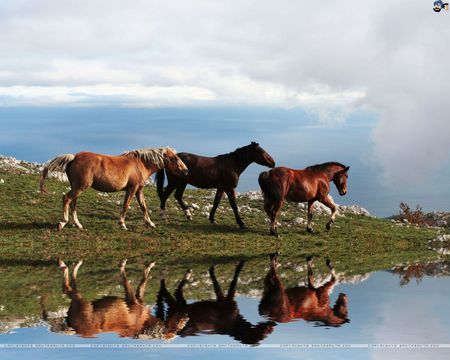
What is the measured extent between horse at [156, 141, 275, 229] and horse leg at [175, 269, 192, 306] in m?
8.03

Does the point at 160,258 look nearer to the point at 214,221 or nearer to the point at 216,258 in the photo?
the point at 216,258

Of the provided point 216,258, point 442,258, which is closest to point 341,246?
point 442,258

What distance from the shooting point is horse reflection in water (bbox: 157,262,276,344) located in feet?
41.8

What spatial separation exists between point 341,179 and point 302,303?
13.4 metres

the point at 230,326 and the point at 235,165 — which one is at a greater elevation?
the point at 235,165

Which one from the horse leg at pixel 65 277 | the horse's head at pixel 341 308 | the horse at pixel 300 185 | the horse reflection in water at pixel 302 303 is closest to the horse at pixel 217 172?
the horse at pixel 300 185

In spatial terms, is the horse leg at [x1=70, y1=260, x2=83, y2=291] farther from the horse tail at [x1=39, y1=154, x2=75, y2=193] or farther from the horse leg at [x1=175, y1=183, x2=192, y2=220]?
the horse leg at [x1=175, y1=183, x2=192, y2=220]

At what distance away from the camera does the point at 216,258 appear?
72.0ft

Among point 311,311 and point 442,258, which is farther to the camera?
point 442,258

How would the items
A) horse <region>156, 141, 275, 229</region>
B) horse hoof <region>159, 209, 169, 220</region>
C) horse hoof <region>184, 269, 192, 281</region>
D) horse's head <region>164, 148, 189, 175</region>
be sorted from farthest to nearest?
1. horse <region>156, 141, 275, 229</region>
2. horse hoof <region>159, 209, 169, 220</region>
3. horse's head <region>164, 148, 189, 175</region>
4. horse hoof <region>184, 269, 192, 281</region>

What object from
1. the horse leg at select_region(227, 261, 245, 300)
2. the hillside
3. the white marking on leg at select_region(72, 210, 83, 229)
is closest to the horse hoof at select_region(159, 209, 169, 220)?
the hillside

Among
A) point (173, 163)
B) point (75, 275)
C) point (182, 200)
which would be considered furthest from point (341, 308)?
point (182, 200)

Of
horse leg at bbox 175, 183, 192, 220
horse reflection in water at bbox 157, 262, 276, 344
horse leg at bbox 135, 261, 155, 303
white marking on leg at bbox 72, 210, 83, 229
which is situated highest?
horse leg at bbox 175, 183, 192, 220

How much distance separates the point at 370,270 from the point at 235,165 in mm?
8253
